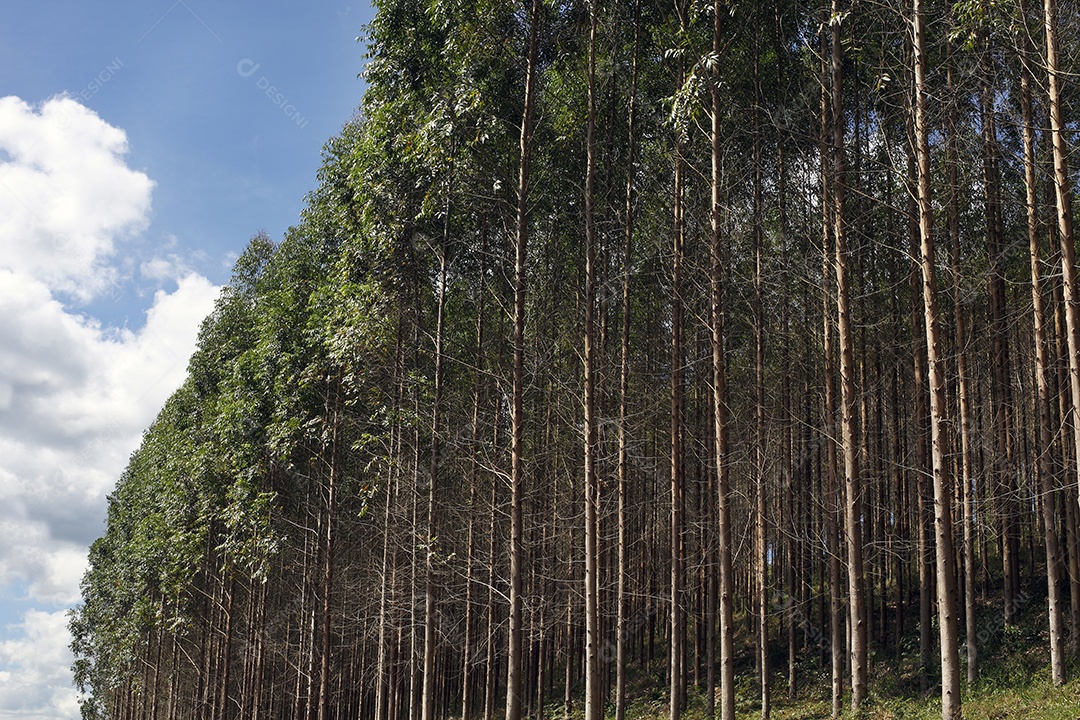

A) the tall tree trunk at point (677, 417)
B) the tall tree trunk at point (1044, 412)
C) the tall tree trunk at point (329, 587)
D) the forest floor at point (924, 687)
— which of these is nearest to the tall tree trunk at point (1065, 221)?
the tall tree trunk at point (1044, 412)

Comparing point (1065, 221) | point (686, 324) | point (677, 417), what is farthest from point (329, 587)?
A: point (1065, 221)

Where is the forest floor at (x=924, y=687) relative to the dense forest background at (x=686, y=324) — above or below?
below

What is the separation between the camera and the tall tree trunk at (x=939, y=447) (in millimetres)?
8656

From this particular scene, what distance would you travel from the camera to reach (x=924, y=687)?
1412 centimetres

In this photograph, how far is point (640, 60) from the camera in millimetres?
14773

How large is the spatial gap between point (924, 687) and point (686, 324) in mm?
9141

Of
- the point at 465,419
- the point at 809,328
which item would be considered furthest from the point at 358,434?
the point at 809,328

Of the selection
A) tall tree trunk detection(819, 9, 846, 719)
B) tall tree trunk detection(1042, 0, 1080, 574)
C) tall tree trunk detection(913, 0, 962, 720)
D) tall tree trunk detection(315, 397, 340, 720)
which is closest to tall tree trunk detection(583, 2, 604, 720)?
tall tree trunk detection(819, 9, 846, 719)

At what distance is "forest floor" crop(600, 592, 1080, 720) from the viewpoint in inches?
461

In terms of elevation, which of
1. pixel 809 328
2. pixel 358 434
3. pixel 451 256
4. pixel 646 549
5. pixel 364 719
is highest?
pixel 451 256

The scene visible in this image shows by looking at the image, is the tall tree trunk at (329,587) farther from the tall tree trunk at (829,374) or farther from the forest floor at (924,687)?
the tall tree trunk at (829,374)

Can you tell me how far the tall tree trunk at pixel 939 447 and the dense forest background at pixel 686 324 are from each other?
0.15ft

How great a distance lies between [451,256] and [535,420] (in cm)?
641

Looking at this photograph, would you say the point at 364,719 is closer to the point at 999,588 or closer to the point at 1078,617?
the point at 999,588
